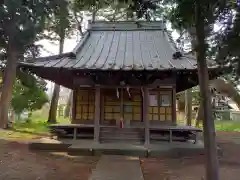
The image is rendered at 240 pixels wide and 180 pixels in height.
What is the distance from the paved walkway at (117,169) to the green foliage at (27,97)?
11.2 meters

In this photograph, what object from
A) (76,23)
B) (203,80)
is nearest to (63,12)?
(203,80)

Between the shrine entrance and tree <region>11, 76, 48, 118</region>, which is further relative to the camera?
tree <region>11, 76, 48, 118</region>

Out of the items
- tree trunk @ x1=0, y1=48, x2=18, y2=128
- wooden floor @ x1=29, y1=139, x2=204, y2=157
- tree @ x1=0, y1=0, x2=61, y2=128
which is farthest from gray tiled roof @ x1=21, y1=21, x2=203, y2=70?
tree trunk @ x1=0, y1=48, x2=18, y2=128

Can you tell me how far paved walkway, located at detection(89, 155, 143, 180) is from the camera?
20.0ft

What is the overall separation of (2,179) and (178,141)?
6916 mm

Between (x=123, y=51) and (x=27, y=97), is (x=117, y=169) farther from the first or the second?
(x=27, y=97)

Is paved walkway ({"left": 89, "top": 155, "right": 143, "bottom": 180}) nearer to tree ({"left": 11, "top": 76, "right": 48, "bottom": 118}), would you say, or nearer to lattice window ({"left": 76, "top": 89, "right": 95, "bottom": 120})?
lattice window ({"left": 76, "top": 89, "right": 95, "bottom": 120})

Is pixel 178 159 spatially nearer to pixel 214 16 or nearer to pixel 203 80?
pixel 203 80

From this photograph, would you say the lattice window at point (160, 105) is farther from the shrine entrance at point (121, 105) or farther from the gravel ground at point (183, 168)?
the gravel ground at point (183, 168)

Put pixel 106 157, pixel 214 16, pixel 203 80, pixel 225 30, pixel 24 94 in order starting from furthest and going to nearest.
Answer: pixel 24 94, pixel 106 157, pixel 203 80, pixel 214 16, pixel 225 30

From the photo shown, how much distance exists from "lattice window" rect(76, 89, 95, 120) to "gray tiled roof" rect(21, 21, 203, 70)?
1695mm

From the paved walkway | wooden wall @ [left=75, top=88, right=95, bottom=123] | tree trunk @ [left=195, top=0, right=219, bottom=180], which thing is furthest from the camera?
wooden wall @ [left=75, top=88, right=95, bottom=123]

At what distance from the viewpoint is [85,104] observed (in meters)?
11.8

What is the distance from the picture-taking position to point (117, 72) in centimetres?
965
